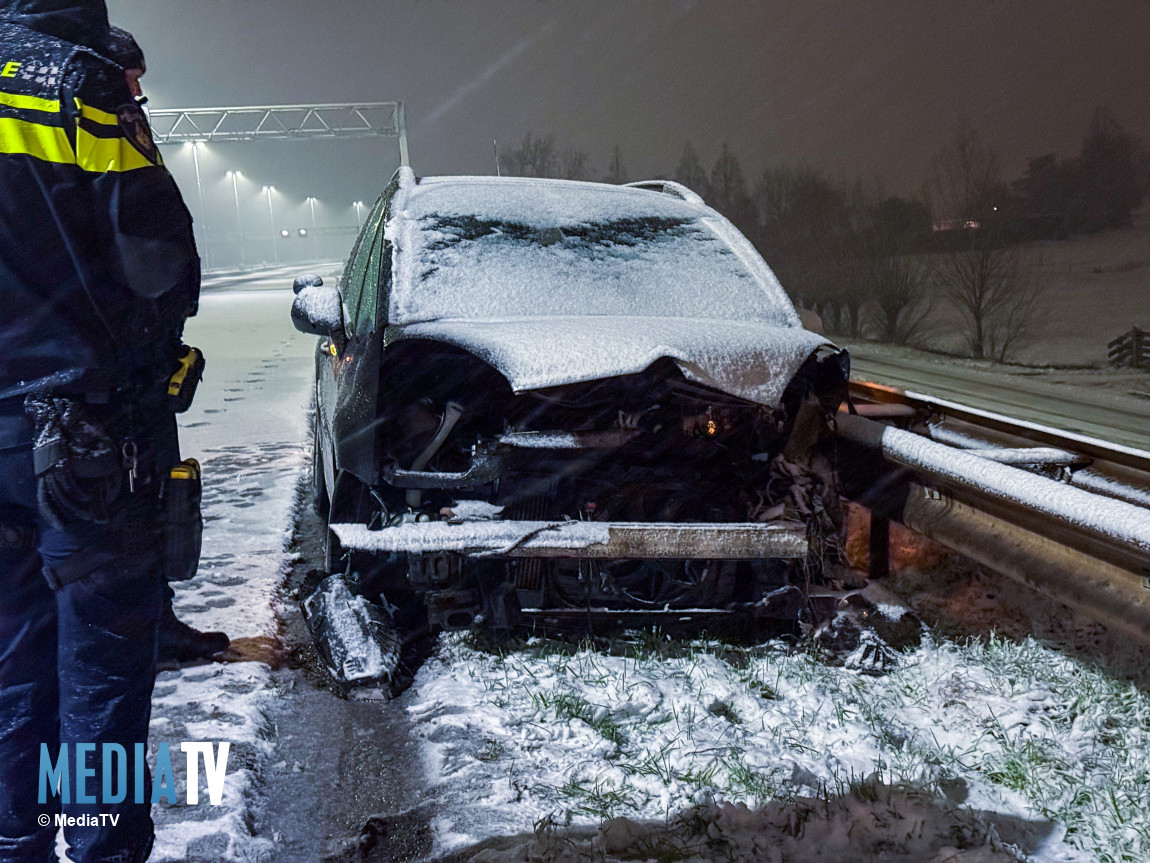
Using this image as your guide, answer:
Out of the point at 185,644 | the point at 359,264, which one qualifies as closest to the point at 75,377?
the point at 185,644

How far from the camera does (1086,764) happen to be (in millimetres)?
2650

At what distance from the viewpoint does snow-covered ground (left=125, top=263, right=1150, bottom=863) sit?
2375 millimetres

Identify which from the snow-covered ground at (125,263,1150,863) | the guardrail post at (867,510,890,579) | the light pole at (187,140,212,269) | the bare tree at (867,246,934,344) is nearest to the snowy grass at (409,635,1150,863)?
the snow-covered ground at (125,263,1150,863)

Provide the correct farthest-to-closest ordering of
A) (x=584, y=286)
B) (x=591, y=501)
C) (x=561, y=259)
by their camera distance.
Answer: (x=561, y=259), (x=584, y=286), (x=591, y=501)

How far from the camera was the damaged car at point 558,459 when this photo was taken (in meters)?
3.22

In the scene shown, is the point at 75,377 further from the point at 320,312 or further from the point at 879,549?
the point at 879,549

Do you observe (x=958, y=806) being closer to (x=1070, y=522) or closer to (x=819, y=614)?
(x=1070, y=522)

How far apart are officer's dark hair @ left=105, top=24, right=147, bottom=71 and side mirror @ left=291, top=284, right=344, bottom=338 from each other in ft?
4.47

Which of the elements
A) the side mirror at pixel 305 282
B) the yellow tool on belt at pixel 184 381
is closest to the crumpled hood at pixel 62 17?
the yellow tool on belt at pixel 184 381

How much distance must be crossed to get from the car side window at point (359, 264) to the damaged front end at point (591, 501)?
0.80 meters

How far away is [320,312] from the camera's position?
385 cm

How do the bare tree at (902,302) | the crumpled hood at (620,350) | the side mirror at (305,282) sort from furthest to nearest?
the bare tree at (902,302) → the side mirror at (305,282) → the crumpled hood at (620,350)

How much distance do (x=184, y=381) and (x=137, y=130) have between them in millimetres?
615

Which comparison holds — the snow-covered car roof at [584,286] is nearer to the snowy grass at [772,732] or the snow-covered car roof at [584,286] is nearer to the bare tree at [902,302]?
the snowy grass at [772,732]
